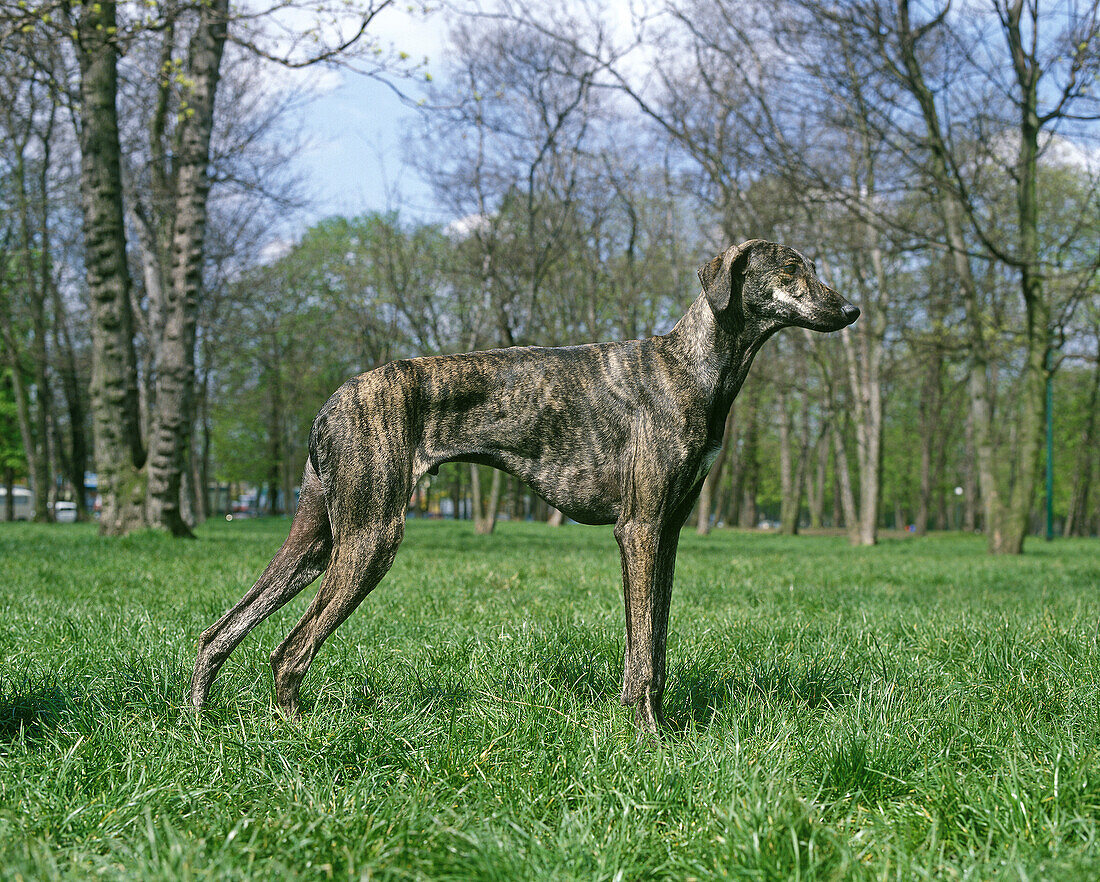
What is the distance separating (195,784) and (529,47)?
1844cm

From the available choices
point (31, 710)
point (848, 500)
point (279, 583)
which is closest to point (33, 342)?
point (848, 500)

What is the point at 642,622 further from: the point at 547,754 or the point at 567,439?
the point at 567,439

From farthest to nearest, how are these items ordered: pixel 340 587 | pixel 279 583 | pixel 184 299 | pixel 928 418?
pixel 928 418, pixel 184 299, pixel 279 583, pixel 340 587

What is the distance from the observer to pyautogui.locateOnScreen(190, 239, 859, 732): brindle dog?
307 cm

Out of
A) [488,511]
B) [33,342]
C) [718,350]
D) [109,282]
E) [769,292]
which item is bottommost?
[488,511]

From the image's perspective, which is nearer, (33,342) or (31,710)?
(31,710)

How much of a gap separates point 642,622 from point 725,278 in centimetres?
143

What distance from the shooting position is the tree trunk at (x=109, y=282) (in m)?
11.8

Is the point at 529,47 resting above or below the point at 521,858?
above

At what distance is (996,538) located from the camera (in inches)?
632

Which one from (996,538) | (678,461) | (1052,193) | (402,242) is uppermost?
(1052,193)

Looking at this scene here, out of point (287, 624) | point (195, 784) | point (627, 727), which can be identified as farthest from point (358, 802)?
point (287, 624)

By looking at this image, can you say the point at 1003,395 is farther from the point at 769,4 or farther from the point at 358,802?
the point at 358,802

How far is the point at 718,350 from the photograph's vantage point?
323cm
